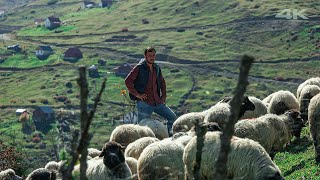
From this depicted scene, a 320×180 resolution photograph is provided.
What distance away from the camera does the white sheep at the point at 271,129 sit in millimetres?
15242

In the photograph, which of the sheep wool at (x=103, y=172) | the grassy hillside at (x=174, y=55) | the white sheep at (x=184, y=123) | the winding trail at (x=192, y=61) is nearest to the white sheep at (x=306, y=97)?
the white sheep at (x=184, y=123)

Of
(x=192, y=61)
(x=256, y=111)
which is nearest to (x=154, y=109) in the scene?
(x=256, y=111)

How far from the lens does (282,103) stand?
20.5 metres

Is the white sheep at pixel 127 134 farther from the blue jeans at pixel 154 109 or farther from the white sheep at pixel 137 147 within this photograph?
the white sheep at pixel 137 147

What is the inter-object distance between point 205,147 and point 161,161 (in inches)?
57.4

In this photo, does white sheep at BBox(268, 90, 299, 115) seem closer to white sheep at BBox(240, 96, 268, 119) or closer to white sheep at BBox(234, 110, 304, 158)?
white sheep at BBox(240, 96, 268, 119)

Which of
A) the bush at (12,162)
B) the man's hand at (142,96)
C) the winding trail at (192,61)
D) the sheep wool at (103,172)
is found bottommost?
the winding trail at (192,61)

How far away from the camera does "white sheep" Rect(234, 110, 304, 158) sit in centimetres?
1524

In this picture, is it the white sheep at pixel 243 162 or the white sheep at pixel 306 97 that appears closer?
the white sheep at pixel 243 162

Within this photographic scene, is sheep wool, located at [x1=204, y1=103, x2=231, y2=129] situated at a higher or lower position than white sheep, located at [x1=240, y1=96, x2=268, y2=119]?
higher

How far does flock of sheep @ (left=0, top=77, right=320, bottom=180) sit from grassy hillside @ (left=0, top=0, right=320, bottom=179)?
81.0 metres

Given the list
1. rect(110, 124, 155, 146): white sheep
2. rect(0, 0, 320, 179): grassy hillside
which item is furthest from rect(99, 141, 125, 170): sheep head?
rect(0, 0, 320, 179): grassy hillside

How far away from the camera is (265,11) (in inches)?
6845

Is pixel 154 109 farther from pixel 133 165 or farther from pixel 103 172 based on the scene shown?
pixel 103 172
